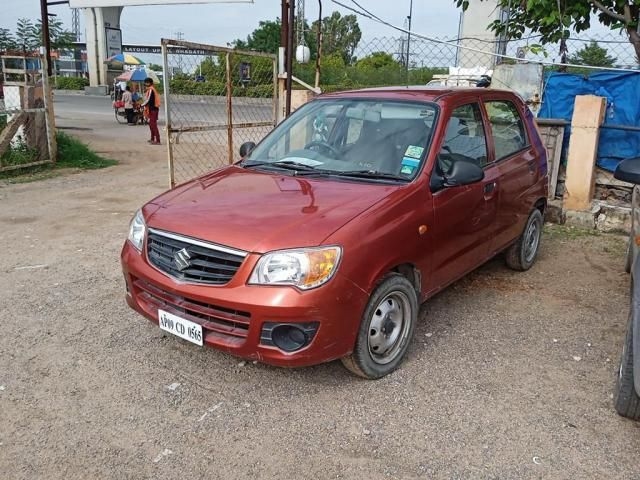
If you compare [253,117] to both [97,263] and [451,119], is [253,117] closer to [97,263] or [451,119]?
[97,263]

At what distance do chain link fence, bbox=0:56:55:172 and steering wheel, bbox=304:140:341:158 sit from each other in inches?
283

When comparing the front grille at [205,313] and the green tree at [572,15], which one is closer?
the front grille at [205,313]

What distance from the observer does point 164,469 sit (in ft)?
8.80

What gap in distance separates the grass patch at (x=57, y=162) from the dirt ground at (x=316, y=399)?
523 centimetres

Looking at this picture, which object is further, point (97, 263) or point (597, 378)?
point (97, 263)

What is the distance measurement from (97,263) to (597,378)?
437 cm

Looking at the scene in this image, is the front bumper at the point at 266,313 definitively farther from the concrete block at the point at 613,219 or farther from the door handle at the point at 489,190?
the concrete block at the point at 613,219

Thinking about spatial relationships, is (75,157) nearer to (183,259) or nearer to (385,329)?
(183,259)

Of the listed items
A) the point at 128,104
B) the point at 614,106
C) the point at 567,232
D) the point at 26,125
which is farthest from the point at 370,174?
the point at 128,104

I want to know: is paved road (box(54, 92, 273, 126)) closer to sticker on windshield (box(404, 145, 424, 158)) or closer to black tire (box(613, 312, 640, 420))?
sticker on windshield (box(404, 145, 424, 158))

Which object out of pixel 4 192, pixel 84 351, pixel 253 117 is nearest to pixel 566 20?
pixel 84 351

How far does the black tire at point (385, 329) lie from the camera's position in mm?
3252

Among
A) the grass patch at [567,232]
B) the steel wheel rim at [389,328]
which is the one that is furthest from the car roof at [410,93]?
the grass patch at [567,232]

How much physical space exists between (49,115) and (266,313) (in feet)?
29.0
